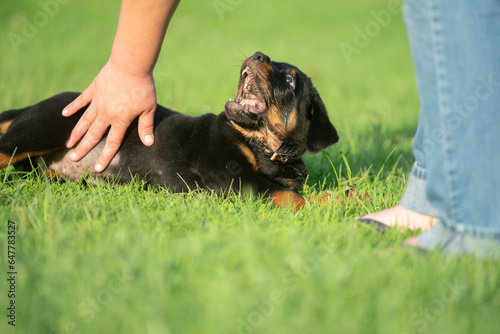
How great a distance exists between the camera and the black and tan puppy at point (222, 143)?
3.07m

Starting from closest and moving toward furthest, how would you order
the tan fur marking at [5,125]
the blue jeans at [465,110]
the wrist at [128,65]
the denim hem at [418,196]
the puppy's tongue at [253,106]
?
the blue jeans at [465,110] < the denim hem at [418,196] < the wrist at [128,65] < the puppy's tongue at [253,106] < the tan fur marking at [5,125]

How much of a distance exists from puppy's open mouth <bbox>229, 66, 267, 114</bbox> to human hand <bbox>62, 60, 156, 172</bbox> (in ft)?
2.06

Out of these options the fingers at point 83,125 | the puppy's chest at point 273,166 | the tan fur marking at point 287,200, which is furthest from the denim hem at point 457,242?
the fingers at point 83,125

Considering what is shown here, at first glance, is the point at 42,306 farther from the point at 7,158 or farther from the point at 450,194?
the point at 7,158

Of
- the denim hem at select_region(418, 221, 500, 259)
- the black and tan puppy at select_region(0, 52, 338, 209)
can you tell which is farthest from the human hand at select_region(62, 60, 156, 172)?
the denim hem at select_region(418, 221, 500, 259)

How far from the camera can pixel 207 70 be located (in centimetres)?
801

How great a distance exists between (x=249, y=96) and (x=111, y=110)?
1.10 metres

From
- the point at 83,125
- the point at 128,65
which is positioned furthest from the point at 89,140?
the point at 128,65

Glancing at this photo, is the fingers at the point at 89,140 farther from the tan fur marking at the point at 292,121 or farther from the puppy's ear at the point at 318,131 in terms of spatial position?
the puppy's ear at the point at 318,131

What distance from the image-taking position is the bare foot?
7.64ft

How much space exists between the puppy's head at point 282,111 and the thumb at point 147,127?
0.54m

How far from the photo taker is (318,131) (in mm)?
3193

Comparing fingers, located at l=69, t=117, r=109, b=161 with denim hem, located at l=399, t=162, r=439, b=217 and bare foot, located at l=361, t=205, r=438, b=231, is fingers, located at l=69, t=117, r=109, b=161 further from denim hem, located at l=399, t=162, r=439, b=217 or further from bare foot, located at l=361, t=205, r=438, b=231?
denim hem, located at l=399, t=162, r=439, b=217

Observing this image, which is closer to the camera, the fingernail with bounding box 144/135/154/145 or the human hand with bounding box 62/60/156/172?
the human hand with bounding box 62/60/156/172
